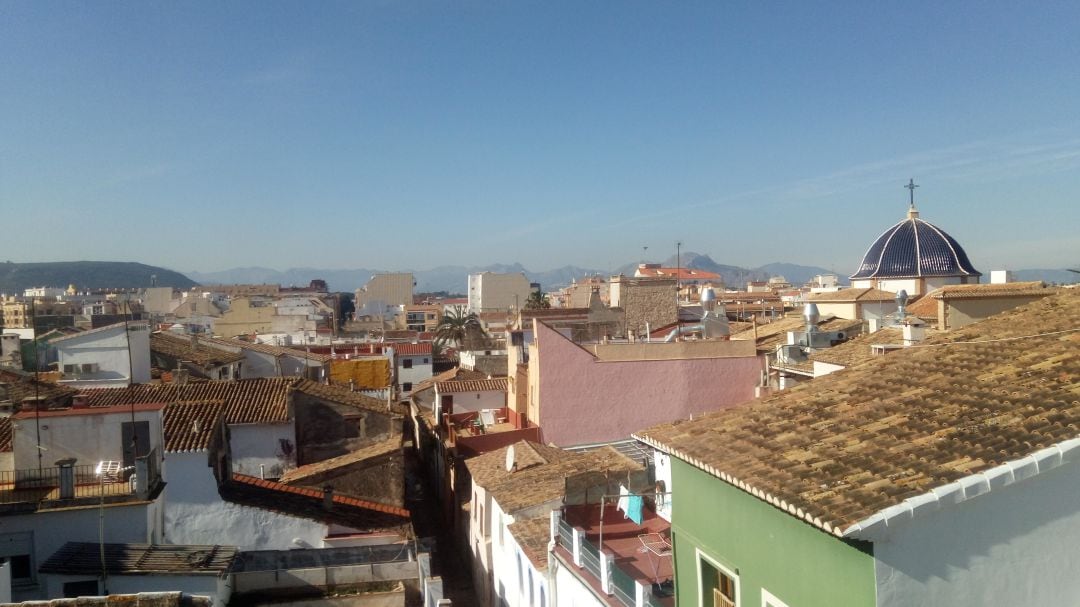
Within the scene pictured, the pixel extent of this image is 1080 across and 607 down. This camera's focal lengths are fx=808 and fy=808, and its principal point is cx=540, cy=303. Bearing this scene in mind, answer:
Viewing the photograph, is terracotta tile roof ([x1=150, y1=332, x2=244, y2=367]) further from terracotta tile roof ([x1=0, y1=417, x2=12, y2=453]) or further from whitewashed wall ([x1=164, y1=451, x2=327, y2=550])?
whitewashed wall ([x1=164, y1=451, x2=327, y2=550])

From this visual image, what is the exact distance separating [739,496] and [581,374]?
16.3 metres

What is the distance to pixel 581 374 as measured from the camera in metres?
23.5

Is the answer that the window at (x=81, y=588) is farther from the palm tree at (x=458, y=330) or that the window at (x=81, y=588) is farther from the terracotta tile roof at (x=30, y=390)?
the palm tree at (x=458, y=330)

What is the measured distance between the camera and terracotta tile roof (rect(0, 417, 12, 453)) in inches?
610

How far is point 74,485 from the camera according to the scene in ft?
A: 44.7

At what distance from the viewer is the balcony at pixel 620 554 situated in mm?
9664

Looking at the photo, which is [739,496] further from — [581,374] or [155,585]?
[581,374]

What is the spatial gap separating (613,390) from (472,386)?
11.2m

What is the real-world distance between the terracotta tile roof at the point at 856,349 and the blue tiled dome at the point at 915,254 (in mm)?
29352

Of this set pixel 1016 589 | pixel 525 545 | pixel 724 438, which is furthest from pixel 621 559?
pixel 1016 589

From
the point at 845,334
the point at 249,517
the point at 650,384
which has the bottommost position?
the point at 249,517

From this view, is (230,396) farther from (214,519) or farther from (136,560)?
(136,560)

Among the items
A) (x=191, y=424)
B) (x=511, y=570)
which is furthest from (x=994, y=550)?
(x=191, y=424)

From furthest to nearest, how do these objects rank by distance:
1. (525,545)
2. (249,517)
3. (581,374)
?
(581,374)
(249,517)
(525,545)
